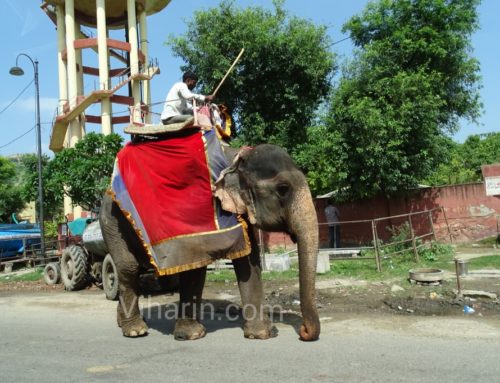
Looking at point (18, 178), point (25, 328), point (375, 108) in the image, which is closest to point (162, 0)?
point (18, 178)

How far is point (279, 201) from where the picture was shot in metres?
5.57

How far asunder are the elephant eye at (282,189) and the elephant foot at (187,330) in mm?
2038

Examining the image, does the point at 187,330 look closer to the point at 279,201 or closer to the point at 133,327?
the point at 133,327

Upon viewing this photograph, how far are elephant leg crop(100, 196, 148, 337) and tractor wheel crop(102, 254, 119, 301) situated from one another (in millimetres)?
3639

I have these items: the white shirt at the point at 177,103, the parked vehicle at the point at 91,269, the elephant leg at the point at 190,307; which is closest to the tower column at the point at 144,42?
the parked vehicle at the point at 91,269

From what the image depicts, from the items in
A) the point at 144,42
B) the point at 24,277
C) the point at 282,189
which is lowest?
the point at 24,277

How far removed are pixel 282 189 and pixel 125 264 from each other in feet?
8.33

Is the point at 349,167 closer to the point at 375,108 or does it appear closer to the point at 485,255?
the point at 375,108

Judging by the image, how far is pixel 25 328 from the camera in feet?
24.6

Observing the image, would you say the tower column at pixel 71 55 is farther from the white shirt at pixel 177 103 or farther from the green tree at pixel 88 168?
the white shirt at pixel 177 103

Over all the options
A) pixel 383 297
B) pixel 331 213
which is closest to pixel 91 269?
pixel 383 297

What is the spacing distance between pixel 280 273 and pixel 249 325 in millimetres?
6355

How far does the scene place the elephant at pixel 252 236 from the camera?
5.34m

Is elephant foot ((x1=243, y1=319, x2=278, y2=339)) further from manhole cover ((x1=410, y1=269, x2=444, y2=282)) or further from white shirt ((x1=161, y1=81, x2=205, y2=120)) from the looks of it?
manhole cover ((x1=410, y1=269, x2=444, y2=282))
